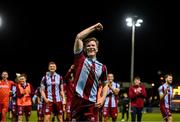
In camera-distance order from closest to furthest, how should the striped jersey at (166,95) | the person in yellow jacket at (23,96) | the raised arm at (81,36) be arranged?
the raised arm at (81,36), the striped jersey at (166,95), the person in yellow jacket at (23,96)

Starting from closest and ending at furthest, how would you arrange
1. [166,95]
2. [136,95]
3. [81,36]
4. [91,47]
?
1. [81,36]
2. [91,47]
3. [166,95]
4. [136,95]

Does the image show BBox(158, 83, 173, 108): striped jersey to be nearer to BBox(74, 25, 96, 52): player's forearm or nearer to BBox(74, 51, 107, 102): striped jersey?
BBox(74, 51, 107, 102): striped jersey

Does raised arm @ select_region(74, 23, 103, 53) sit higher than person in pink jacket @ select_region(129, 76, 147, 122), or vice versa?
raised arm @ select_region(74, 23, 103, 53)

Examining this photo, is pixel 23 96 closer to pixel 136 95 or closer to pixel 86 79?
pixel 136 95

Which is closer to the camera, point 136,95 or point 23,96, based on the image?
point 23,96

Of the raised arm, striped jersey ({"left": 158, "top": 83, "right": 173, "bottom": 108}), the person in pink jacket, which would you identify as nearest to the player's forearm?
the raised arm

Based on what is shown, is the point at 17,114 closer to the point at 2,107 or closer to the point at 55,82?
the point at 2,107

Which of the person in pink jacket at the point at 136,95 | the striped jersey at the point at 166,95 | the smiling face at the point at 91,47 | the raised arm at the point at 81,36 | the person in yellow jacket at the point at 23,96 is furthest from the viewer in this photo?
the person in pink jacket at the point at 136,95

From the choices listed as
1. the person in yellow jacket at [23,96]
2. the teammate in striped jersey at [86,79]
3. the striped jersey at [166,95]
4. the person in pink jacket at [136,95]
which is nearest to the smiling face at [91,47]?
the teammate in striped jersey at [86,79]

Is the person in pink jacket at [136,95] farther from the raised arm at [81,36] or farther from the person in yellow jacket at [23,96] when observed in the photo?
the raised arm at [81,36]

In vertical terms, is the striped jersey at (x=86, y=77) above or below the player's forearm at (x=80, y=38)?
below

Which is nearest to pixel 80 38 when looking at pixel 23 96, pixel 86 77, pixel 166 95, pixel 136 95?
pixel 86 77

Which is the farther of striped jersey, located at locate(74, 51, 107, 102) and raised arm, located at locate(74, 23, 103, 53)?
striped jersey, located at locate(74, 51, 107, 102)

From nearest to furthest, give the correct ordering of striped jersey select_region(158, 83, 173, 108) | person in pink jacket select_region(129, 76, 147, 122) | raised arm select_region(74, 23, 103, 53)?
raised arm select_region(74, 23, 103, 53), striped jersey select_region(158, 83, 173, 108), person in pink jacket select_region(129, 76, 147, 122)
